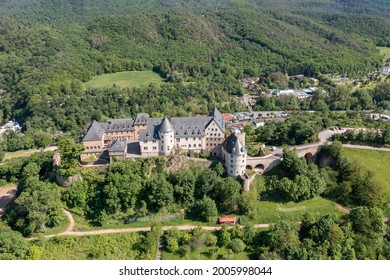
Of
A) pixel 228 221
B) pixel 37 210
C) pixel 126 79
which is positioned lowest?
pixel 126 79

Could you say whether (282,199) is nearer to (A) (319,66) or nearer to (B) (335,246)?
(B) (335,246)

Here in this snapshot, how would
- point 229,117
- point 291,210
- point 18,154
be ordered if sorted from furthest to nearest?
point 229,117 → point 18,154 → point 291,210

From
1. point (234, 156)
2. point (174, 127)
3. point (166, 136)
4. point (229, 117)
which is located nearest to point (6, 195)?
point (166, 136)

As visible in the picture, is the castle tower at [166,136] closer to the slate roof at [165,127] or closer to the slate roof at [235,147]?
the slate roof at [165,127]

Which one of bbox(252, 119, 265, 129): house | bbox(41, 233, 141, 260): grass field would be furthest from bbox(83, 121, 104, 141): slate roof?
bbox(252, 119, 265, 129): house

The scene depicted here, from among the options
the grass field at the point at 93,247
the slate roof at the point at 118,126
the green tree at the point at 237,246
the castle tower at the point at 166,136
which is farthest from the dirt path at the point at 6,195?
the green tree at the point at 237,246

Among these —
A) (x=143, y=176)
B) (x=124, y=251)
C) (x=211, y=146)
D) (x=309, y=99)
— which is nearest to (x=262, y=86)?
(x=309, y=99)

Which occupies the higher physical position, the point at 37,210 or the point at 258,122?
the point at 37,210

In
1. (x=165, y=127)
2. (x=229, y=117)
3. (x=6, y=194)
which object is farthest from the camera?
(x=229, y=117)

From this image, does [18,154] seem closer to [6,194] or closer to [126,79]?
[6,194]
